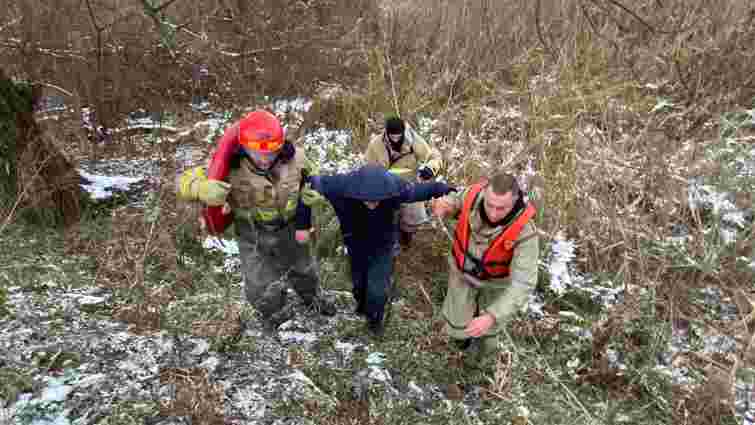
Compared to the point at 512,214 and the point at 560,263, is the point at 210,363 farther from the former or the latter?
the point at 560,263

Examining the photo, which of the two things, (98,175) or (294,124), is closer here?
(98,175)

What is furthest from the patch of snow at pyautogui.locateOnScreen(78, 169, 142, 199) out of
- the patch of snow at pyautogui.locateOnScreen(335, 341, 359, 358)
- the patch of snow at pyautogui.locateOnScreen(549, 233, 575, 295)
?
the patch of snow at pyautogui.locateOnScreen(549, 233, 575, 295)

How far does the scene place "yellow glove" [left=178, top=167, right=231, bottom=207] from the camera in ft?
8.18

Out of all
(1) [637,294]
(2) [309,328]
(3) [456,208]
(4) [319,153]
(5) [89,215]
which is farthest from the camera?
(4) [319,153]

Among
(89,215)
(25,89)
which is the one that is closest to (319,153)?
(89,215)

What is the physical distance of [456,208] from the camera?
Answer: 2885mm

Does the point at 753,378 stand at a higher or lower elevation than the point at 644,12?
lower

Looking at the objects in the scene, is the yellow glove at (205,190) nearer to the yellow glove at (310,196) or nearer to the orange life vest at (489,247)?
the yellow glove at (310,196)

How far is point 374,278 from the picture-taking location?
308 centimetres

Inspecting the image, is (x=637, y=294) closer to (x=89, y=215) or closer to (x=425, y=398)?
(x=425, y=398)

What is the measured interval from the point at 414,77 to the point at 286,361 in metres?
5.40

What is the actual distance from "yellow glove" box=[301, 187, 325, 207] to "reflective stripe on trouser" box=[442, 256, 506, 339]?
1028 mm

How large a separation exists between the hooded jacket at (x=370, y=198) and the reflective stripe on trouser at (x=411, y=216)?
4.64 feet

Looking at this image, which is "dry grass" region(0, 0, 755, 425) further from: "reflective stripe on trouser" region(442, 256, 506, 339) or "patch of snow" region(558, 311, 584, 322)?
"reflective stripe on trouser" region(442, 256, 506, 339)
